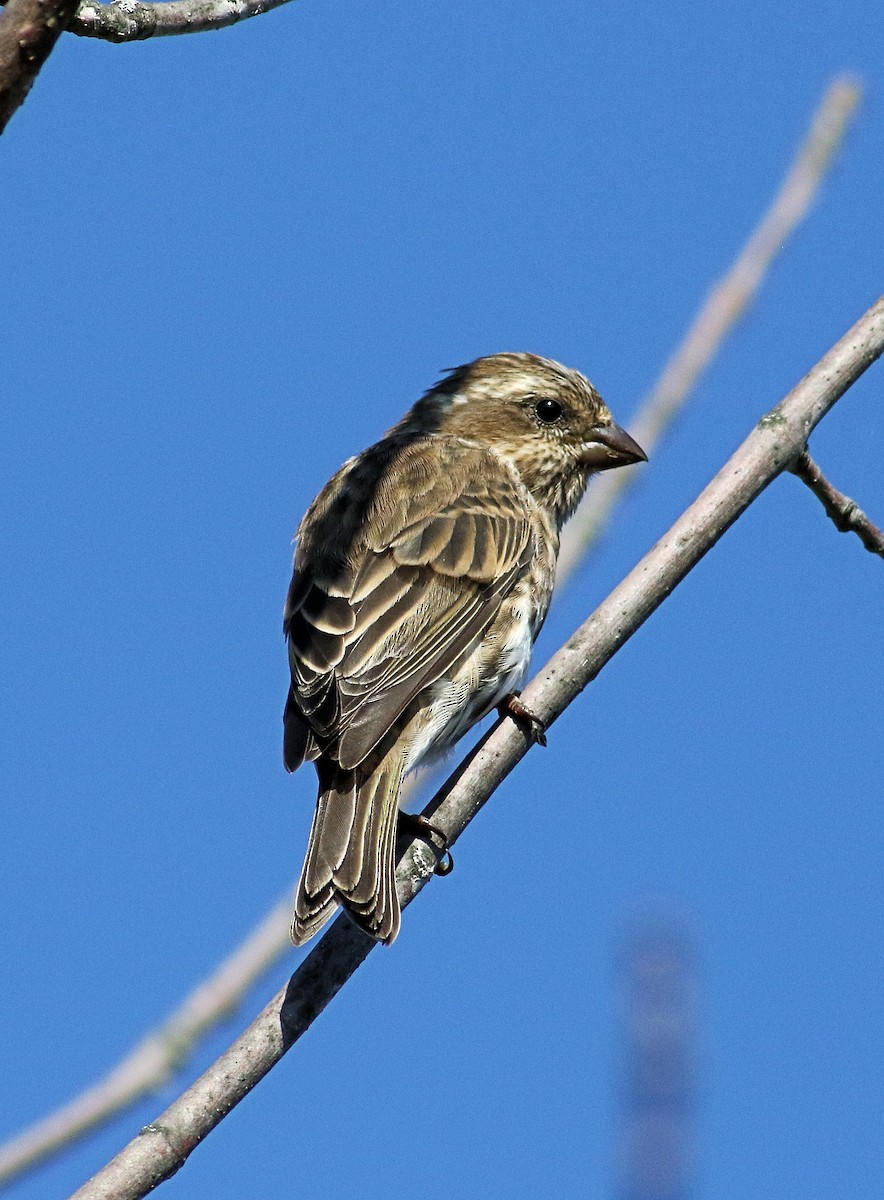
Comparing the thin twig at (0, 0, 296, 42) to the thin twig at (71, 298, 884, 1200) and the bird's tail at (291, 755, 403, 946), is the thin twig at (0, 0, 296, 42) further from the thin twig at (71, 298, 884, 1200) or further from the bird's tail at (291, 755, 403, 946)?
the bird's tail at (291, 755, 403, 946)

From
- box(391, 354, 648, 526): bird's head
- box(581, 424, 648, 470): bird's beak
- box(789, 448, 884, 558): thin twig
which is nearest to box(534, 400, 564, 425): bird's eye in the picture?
box(391, 354, 648, 526): bird's head

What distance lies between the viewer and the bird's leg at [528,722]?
15.9ft

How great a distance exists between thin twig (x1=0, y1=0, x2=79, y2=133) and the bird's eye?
4729 millimetres

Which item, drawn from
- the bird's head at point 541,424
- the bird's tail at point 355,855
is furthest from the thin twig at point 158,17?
the bird's head at point 541,424

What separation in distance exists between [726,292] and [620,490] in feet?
2.66

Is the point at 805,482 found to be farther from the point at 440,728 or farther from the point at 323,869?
the point at 323,869

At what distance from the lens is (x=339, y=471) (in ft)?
23.4

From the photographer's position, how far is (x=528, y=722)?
4.88 meters

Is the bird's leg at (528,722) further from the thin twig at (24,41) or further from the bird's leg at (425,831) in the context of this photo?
the thin twig at (24,41)

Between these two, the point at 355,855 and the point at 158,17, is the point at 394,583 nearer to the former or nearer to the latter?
the point at 355,855

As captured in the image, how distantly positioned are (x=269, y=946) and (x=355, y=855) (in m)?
0.44

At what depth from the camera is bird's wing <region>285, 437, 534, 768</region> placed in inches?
209

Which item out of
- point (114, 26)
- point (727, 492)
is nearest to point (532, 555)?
point (727, 492)

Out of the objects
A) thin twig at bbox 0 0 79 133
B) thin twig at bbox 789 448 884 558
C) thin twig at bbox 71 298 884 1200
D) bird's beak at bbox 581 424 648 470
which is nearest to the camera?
thin twig at bbox 0 0 79 133
